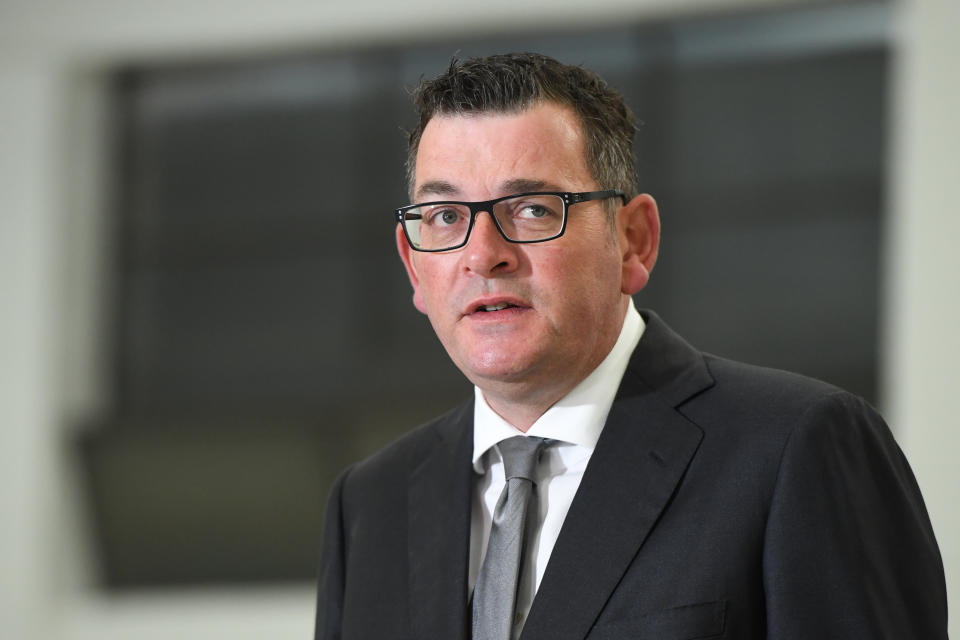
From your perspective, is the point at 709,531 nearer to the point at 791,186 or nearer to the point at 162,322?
the point at 791,186

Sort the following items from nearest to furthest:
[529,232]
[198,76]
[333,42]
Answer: [529,232] → [333,42] → [198,76]

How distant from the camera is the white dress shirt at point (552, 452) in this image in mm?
1442

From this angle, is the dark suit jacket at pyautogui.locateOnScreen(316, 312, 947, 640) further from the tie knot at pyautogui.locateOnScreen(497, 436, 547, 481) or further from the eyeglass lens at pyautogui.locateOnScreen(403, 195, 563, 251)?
the eyeglass lens at pyautogui.locateOnScreen(403, 195, 563, 251)

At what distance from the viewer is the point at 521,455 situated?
4.87 ft

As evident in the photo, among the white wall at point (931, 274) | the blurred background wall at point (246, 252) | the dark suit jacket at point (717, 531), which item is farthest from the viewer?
the blurred background wall at point (246, 252)

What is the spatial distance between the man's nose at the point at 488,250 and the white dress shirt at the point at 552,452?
21 centimetres

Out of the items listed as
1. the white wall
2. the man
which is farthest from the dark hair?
the white wall

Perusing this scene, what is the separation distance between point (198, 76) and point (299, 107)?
573 millimetres

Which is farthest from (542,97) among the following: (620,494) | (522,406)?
(620,494)

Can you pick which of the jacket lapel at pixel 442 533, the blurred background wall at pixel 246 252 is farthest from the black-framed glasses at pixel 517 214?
the blurred background wall at pixel 246 252

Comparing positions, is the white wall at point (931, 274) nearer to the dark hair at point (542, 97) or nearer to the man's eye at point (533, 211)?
the dark hair at point (542, 97)

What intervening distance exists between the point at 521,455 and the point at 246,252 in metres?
4.21

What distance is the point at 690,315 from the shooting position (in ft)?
16.1

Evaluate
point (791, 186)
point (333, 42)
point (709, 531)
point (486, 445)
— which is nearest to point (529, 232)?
point (486, 445)
